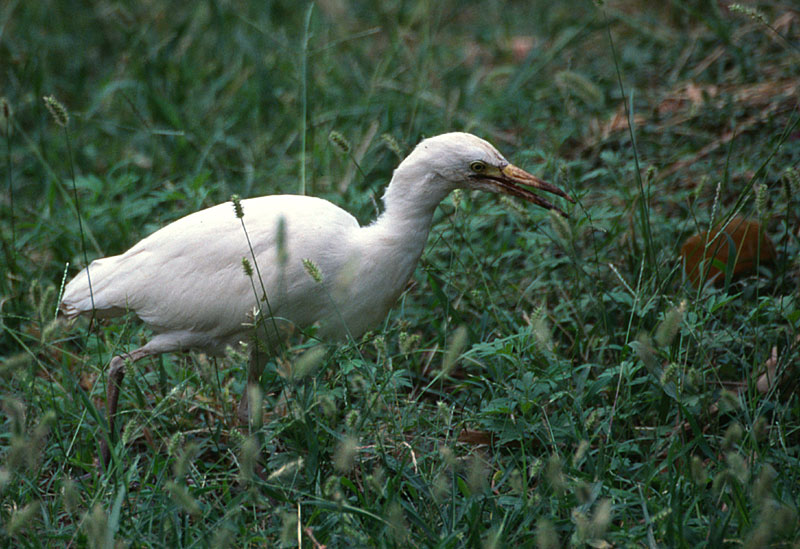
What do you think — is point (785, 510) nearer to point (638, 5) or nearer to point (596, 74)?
point (596, 74)

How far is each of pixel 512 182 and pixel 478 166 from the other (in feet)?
0.45

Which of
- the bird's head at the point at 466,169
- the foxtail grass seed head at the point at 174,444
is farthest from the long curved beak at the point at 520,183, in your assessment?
the foxtail grass seed head at the point at 174,444

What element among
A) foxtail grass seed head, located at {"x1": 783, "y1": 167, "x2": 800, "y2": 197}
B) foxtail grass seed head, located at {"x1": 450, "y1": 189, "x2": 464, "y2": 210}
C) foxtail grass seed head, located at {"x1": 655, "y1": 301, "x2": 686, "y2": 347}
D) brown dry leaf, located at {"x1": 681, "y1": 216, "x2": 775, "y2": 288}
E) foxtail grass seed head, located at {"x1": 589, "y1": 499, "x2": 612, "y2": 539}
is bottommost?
brown dry leaf, located at {"x1": 681, "y1": 216, "x2": 775, "y2": 288}

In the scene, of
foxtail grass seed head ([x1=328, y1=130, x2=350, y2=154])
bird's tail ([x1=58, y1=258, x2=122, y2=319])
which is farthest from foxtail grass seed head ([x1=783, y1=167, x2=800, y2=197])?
bird's tail ([x1=58, y1=258, x2=122, y2=319])

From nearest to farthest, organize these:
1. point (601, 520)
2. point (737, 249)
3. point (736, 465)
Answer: point (601, 520), point (736, 465), point (737, 249)

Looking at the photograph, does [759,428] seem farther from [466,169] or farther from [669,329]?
[466,169]

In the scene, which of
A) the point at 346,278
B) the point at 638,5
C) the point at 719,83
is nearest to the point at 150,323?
the point at 346,278

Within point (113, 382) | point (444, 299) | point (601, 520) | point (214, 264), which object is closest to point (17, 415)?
point (113, 382)

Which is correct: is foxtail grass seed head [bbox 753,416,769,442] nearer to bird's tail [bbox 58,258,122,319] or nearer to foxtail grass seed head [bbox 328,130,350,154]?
foxtail grass seed head [bbox 328,130,350,154]

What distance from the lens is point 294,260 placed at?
9.71ft

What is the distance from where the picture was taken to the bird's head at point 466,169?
2965mm

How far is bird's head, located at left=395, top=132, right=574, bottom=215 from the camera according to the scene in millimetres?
2965

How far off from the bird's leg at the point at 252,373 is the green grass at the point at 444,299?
7cm

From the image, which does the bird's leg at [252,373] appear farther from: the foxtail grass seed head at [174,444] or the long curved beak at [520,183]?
the long curved beak at [520,183]
